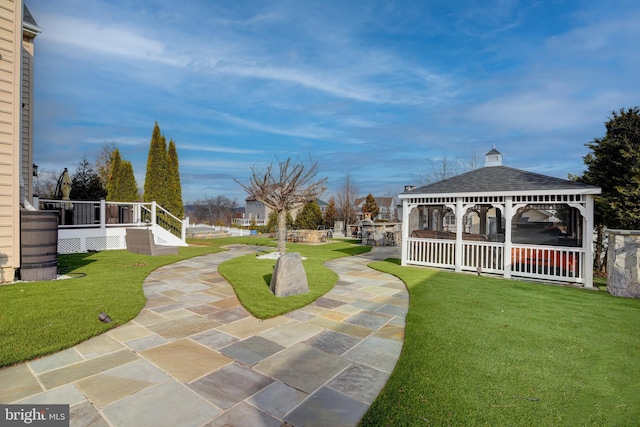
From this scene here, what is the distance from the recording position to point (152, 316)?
4.49 m

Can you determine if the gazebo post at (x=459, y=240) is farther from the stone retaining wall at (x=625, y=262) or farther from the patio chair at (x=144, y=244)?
the patio chair at (x=144, y=244)

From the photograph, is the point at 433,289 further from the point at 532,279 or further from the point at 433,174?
the point at 433,174

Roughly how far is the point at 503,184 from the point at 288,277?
7.15 meters

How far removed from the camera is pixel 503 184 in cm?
870

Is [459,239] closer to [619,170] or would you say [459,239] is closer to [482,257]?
[482,257]

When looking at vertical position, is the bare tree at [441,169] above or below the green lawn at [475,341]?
above

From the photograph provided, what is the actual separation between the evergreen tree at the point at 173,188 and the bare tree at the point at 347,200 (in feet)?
60.7

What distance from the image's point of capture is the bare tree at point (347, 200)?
3259 cm

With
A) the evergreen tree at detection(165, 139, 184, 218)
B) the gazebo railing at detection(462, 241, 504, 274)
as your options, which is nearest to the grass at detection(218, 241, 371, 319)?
the gazebo railing at detection(462, 241, 504, 274)

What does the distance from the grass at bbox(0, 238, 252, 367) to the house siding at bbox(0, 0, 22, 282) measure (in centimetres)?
71

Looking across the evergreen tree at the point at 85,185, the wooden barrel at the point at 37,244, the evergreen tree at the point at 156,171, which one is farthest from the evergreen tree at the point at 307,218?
the wooden barrel at the point at 37,244

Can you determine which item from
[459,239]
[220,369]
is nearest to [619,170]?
[459,239]

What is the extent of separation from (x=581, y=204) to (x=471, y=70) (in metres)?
10.3

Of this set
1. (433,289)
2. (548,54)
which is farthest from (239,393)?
(548,54)
